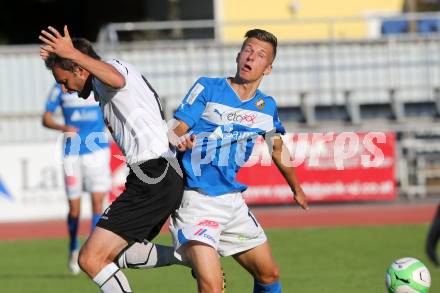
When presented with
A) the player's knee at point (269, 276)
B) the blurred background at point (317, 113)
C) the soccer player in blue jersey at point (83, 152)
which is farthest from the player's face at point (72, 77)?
the blurred background at point (317, 113)

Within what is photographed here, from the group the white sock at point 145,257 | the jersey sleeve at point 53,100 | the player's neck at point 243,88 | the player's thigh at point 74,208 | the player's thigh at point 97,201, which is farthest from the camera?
the jersey sleeve at point 53,100

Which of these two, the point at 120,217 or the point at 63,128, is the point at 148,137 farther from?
the point at 63,128

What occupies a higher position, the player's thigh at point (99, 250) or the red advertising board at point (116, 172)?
the player's thigh at point (99, 250)

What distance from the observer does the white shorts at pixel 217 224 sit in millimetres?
6961

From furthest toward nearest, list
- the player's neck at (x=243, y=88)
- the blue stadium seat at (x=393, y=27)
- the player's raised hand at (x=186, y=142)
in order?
1. the blue stadium seat at (x=393, y=27)
2. the player's neck at (x=243, y=88)
3. the player's raised hand at (x=186, y=142)

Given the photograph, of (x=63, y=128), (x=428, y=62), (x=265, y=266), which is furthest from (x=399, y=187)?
(x=265, y=266)

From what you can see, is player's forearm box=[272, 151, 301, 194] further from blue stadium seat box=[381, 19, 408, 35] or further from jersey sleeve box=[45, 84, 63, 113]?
blue stadium seat box=[381, 19, 408, 35]

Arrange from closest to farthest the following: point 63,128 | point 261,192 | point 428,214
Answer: point 63,128, point 428,214, point 261,192

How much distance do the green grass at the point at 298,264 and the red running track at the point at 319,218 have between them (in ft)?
3.13

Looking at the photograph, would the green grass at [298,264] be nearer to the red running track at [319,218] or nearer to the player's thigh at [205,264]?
the red running track at [319,218]

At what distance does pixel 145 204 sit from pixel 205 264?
612mm

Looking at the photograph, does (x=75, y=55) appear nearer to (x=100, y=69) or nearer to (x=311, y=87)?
(x=100, y=69)

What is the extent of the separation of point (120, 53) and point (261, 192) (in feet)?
16.2

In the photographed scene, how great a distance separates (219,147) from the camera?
7.11 m
